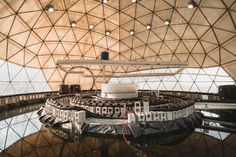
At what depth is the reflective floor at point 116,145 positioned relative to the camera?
8.24 m

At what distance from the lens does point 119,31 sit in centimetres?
2600

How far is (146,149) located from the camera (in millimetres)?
8742

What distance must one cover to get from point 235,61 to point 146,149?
57.1 ft

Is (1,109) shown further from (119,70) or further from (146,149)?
(119,70)

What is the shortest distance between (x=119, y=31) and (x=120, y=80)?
45.2 feet

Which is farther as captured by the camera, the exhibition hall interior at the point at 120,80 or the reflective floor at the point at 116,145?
the exhibition hall interior at the point at 120,80

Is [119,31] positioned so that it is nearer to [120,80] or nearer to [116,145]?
[120,80]

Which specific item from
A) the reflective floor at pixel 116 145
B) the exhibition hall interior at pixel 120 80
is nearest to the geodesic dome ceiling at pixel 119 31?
the exhibition hall interior at pixel 120 80

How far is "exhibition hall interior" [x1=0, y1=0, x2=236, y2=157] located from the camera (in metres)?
9.88

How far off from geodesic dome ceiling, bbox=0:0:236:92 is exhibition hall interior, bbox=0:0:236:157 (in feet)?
0.37

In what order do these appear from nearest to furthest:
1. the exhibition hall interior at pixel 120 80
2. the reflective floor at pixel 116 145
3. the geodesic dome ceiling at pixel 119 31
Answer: the reflective floor at pixel 116 145 → the exhibition hall interior at pixel 120 80 → the geodesic dome ceiling at pixel 119 31

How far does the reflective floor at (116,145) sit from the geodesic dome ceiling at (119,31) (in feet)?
39.9

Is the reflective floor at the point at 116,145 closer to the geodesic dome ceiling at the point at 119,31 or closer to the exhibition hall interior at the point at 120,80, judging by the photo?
the exhibition hall interior at the point at 120,80

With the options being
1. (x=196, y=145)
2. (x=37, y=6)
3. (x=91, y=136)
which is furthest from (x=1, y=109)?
(x=196, y=145)
